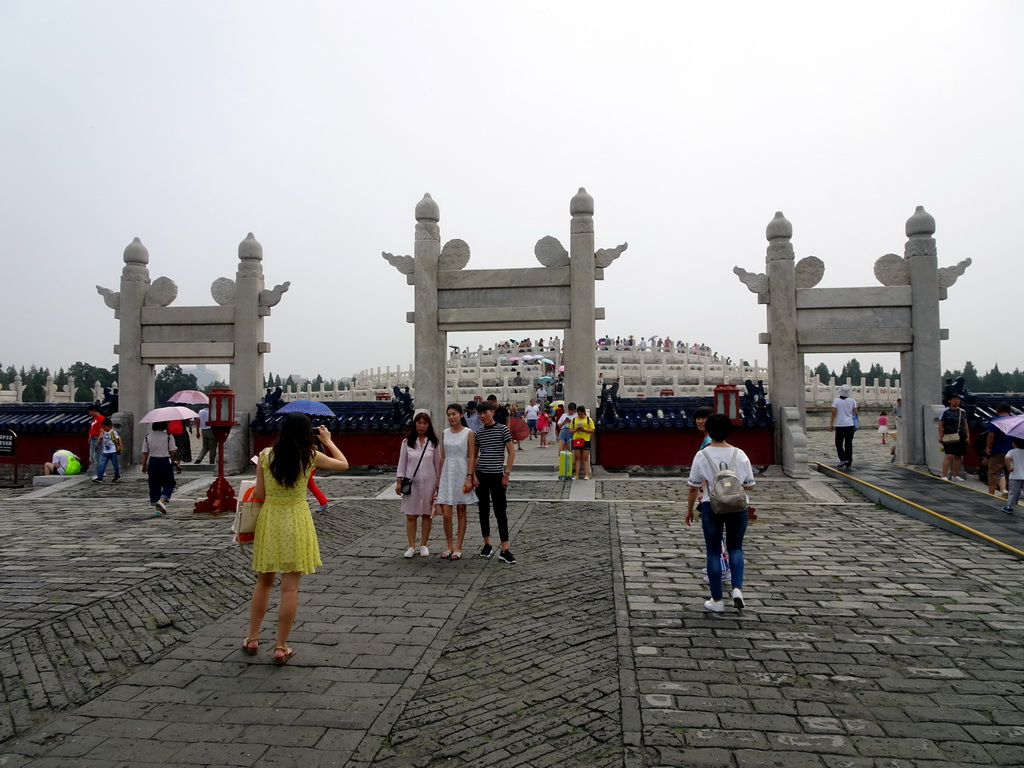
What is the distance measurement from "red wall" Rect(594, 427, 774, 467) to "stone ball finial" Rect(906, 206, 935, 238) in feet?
14.9

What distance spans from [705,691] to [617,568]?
267cm

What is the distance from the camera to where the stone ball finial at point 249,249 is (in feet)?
48.4

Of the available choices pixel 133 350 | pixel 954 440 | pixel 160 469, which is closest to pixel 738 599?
pixel 160 469

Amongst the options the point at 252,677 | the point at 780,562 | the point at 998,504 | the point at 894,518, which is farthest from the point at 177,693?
the point at 998,504

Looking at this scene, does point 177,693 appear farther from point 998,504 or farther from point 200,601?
point 998,504

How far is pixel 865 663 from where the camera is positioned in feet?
14.0

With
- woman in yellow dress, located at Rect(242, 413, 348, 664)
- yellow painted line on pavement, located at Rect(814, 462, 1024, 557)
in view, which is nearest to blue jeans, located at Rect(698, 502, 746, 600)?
woman in yellow dress, located at Rect(242, 413, 348, 664)

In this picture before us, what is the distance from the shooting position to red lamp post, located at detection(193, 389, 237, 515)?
995cm

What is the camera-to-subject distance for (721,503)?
5.14 metres

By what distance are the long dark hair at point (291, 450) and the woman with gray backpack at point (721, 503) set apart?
272 centimetres

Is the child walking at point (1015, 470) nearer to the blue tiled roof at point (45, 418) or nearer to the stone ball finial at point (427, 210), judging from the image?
the stone ball finial at point (427, 210)

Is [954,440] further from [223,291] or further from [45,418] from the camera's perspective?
[45,418]

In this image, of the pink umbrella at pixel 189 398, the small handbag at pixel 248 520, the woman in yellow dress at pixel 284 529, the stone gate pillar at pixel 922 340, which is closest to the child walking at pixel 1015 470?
the stone gate pillar at pixel 922 340

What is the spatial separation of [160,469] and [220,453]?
0.79 metres
